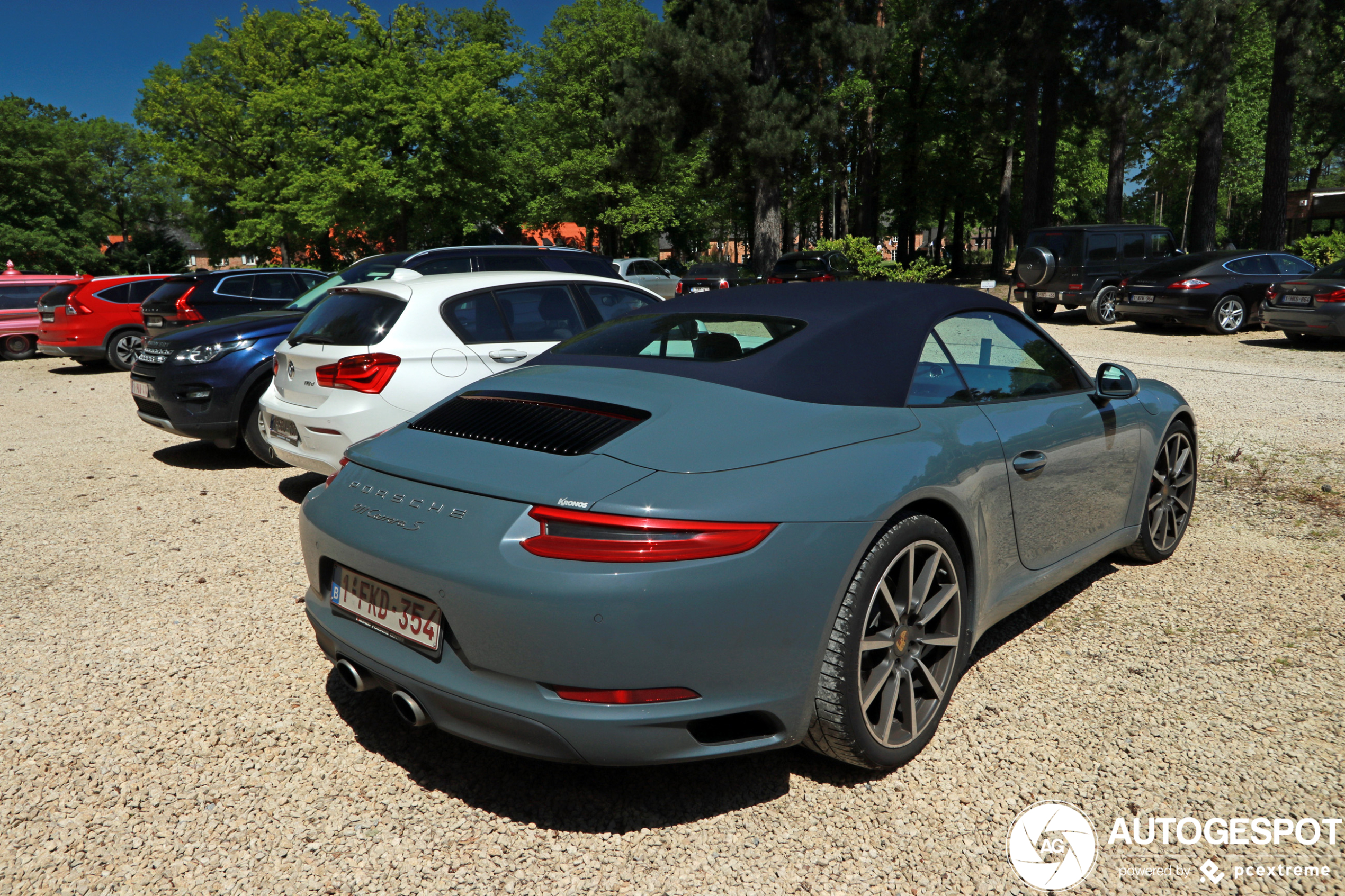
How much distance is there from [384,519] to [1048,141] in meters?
27.8

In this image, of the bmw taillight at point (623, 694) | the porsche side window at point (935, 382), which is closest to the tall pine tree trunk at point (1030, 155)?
the porsche side window at point (935, 382)

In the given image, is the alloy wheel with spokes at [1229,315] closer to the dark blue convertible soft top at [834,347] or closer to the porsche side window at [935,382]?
the dark blue convertible soft top at [834,347]

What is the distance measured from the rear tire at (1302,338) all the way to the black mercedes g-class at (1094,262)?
368 cm

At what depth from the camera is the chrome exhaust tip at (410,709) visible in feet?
7.73

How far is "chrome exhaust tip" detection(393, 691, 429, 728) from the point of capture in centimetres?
236

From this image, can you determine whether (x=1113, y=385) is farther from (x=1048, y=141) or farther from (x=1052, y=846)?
(x=1048, y=141)

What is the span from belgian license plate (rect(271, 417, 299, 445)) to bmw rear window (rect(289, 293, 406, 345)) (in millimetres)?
525

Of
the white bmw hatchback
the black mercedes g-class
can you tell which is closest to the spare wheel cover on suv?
the black mercedes g-class

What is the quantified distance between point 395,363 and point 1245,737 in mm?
4605

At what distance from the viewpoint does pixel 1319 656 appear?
11.2ft

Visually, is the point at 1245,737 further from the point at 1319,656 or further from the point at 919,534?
the point at 919,534

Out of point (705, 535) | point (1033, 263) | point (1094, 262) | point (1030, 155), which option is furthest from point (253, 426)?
point (1030, 155)

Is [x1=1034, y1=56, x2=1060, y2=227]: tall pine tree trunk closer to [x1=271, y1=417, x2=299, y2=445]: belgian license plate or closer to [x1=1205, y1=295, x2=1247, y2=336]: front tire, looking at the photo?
[x1=1205, y1=295, x2=1247, y2=336]: front tire

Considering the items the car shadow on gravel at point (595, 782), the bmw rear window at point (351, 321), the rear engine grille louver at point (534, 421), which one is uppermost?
the bmw rear window at point (351, 321)
